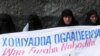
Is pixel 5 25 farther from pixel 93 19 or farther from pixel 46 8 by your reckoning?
pixel 46 8

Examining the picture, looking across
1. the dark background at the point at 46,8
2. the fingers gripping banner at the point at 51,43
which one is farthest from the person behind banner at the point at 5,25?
the dark background at the point at 46,8

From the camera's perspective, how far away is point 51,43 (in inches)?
316

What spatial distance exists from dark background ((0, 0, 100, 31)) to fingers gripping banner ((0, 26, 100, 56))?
343 cm

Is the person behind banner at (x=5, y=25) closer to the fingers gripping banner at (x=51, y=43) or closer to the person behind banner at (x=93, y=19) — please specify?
the fingers gripping banner at (x=51, y=43)

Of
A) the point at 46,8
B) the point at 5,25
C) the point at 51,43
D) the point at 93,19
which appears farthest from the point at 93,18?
the point at 46,8

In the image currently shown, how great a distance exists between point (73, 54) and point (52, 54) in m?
0.38

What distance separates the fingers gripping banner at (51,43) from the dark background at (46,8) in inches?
135

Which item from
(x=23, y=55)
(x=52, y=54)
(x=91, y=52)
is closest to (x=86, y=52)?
(x=91, y=52)

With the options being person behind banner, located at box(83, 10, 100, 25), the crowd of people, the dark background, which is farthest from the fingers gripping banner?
the dark background

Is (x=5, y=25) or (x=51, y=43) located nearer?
(x=51, y=43)

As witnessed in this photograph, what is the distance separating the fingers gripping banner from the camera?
8.01 metres

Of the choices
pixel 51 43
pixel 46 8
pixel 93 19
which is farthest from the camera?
pixel 46 8

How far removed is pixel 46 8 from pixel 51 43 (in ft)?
12.0

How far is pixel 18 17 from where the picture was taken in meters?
11.5
